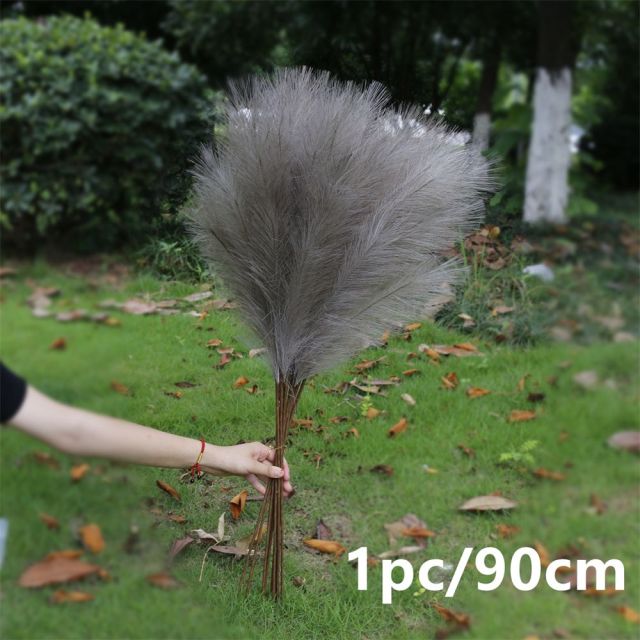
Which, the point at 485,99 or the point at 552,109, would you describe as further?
the point at 552,109

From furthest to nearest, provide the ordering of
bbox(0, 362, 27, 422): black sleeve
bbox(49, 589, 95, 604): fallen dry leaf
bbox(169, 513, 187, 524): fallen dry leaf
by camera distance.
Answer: bbox(169, 513, 187, 524): fallen dry leaf < bbox(49, 589, 95, 604): fallen dry leaf < bbox(0, 362, 27, 422): black sleeve

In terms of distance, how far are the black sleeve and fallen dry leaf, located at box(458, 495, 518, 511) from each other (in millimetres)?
791

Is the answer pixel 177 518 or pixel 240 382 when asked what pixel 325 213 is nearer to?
pixel 240 382

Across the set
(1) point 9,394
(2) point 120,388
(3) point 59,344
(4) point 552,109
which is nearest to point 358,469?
(2) point 120,388

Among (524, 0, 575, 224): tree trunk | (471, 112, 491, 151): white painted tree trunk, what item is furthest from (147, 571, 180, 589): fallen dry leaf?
(524, 0, 575, 224): tree trunk

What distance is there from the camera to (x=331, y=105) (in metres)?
1.04

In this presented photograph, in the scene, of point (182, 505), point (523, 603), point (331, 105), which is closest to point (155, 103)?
point (331, 105)

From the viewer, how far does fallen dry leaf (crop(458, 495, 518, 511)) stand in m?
1.23

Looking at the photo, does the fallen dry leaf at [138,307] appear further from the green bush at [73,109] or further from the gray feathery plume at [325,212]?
the green bush at [73,109]

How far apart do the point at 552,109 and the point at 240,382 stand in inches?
42.5

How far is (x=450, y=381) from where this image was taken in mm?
1255

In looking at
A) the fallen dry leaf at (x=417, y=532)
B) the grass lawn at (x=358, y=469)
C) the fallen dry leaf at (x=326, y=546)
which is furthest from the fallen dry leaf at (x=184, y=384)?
the fallen dry leaf at (x=417, y=532)

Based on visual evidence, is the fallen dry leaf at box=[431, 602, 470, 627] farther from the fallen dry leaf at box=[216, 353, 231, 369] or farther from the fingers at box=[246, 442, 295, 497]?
the fallen dry leaf at box=[216, 353, 231, 369]

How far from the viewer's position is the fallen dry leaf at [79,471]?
38.6 inches
